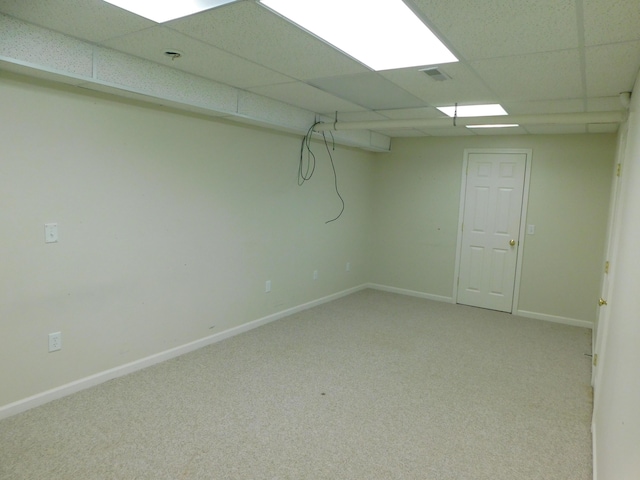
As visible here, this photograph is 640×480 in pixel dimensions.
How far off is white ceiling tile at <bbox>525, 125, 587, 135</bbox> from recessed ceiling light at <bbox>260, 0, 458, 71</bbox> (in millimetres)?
2596

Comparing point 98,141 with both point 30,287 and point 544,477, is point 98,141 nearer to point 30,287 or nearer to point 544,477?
point 30,287

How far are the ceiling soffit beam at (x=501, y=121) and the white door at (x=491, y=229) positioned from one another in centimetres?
172

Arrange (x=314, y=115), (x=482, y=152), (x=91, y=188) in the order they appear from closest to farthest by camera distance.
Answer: (x=91, y=188), (x=314, y=115), (x=482, y=152)

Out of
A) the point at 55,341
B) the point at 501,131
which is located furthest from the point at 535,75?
the point at 55,341

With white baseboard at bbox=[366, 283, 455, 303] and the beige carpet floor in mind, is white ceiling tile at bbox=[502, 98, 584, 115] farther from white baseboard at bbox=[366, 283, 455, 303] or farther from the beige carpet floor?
white baseboard at bbox=[366, 283, 455, 303]

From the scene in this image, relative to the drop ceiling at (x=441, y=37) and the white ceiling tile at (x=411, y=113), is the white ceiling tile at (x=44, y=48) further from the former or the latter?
the white ceiling tile at (x=411, y=113)

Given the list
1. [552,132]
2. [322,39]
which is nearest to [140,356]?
[322,39]

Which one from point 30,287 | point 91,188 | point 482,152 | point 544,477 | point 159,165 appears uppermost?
point 482,152

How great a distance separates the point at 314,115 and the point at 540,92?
2171 millimetres

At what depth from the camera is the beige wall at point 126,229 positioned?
2.56 m

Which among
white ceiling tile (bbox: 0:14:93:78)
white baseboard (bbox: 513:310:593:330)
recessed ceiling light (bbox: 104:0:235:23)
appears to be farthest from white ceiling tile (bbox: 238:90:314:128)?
white baseboard (bbox: 513:310:593:330)

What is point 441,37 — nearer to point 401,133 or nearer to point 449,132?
point 449,132

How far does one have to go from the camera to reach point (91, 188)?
2.87m

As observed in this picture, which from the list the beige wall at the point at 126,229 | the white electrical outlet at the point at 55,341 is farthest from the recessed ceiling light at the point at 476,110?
the white electrical outlet at the point at 55,341
